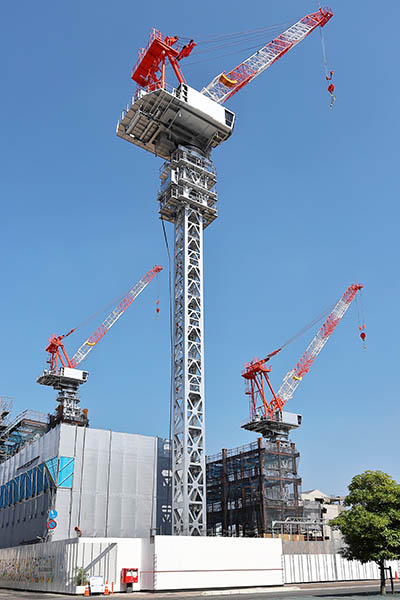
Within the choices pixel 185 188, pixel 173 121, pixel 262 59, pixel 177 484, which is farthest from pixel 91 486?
pixel 262 59

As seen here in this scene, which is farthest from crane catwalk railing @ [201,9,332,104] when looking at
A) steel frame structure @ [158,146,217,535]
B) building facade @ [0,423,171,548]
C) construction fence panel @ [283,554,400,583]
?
construction fence panel @ [283,554,400,583]

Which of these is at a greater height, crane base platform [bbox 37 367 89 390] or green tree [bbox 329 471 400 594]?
crane base platform [bbox 37 367 89 390]

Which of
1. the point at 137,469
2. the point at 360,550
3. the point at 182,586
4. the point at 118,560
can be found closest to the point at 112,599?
the point at 118,560

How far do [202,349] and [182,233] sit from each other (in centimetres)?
1404

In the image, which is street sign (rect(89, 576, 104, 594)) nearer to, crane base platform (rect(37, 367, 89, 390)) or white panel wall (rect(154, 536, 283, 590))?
white panel wall (rect(154, 536, 283, 590))

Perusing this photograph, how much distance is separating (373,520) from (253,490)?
48991 millimetres

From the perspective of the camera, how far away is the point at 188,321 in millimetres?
58969

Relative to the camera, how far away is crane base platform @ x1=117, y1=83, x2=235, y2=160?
62375mm

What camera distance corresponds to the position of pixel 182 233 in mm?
63188

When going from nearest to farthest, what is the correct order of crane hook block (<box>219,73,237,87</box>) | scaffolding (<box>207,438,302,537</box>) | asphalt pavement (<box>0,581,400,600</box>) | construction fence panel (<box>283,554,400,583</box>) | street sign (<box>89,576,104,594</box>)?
asphalt pavement (<box>0,581,400,600</box>), street sign (<box>89,576,104,594</box>), construction fence panel (<box>283,554,400,583</box>), crane hook block (<box>219,73,237,87</box>), scaffolding (<box>207,438,302,537</box>)

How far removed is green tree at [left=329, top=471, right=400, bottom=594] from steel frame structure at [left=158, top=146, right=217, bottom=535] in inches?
650

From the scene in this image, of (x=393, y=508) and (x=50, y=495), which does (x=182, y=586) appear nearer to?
(x=393, y=508)

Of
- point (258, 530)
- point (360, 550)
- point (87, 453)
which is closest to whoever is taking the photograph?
point (360, 550)

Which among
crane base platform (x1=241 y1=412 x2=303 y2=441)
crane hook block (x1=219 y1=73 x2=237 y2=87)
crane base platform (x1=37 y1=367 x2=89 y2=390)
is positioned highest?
crane hook block (x1=219 y1=73 x2=237 y2=87)
